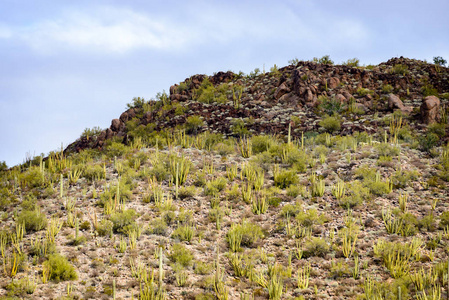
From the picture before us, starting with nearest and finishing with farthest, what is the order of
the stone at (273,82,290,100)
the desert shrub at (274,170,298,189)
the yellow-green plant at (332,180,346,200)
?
the yellow-green plant at (332,180,346,200)
the desert shrub at (274,170,298,189)
the stone at (273,82,290,100)

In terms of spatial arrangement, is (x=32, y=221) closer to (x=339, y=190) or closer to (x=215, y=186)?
(x=215, y=186)

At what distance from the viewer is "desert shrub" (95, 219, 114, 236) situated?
444 inches

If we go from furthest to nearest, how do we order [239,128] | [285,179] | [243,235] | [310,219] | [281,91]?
[281,91]
[239,128]
[285,179]
[310,219]
[243,235]

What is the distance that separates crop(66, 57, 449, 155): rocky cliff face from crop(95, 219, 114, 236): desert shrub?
10.2 metres

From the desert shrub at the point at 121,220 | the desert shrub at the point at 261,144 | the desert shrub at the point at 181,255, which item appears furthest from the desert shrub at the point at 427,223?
the desert shrub at the point at 121,220

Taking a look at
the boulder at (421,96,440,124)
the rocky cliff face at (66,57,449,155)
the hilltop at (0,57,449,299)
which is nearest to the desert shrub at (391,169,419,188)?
the hilltop at (0,57,449,299)

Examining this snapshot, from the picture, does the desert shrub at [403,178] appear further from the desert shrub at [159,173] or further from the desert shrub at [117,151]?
the desert shrub at [117,151]

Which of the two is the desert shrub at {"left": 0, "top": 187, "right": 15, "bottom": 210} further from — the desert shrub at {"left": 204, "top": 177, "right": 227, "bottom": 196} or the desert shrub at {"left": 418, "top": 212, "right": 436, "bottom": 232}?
the desert shrub at {"left": 418, "top": 212, "right": 436, "bottom": 232}

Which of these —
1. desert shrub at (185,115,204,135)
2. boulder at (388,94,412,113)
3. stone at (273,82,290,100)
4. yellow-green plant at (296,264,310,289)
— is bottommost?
yellow-green plant at (296,264,310,289)

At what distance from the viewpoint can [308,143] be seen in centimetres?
1862

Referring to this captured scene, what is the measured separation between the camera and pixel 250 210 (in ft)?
42.3

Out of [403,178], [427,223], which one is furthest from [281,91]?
[427,223]

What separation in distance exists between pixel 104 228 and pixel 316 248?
5918 mm

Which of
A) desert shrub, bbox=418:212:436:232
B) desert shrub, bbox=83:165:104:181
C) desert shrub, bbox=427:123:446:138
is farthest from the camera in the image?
desert shrub, bbox=427:123:446:138
